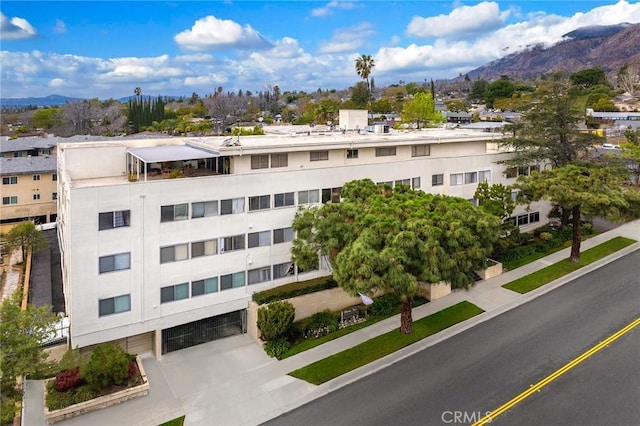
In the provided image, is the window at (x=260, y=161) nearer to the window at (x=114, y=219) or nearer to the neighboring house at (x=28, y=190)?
the window at (x=114, y=219)

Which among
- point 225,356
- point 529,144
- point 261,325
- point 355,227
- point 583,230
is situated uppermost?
point 529,144

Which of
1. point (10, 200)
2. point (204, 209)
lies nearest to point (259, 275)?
point (204, 209)

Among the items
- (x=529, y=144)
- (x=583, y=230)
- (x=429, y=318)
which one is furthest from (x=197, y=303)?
(x=583, y=230)

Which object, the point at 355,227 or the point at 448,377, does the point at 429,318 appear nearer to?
the point at 448,377

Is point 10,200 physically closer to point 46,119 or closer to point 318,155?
point 318,155

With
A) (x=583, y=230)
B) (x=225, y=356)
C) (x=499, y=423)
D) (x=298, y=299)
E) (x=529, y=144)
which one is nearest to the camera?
(x=499, y=423)
